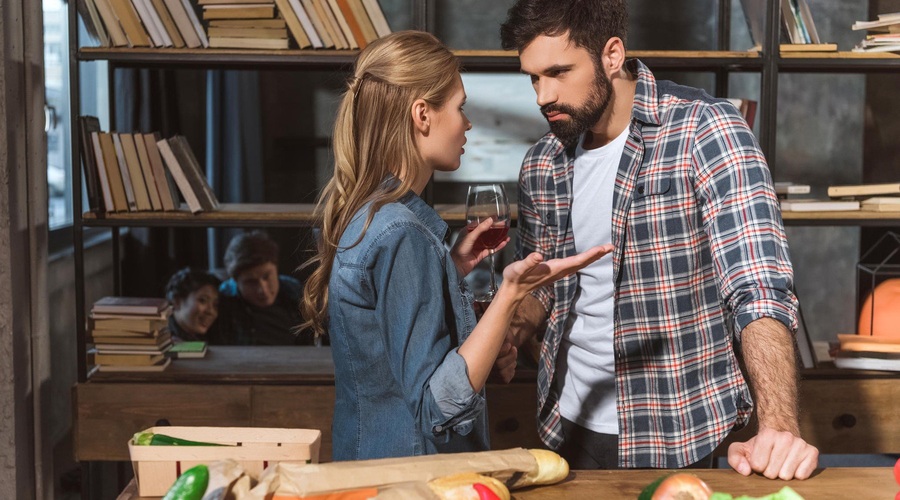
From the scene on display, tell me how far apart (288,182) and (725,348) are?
2.94 metres

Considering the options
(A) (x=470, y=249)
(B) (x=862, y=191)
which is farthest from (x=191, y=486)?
(B) (x=862, y=191)

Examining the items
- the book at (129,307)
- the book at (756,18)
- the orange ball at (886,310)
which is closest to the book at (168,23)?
the book at (129,307)

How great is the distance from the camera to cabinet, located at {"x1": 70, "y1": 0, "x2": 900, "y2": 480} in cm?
258

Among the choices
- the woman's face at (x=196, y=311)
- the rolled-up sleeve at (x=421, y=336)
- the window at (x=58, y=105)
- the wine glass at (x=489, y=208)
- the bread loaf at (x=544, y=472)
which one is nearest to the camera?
the bread loaf at (x=544, y=472)

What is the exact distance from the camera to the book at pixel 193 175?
8.77 feet

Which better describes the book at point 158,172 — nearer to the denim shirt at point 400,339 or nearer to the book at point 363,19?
the book at point 363,19

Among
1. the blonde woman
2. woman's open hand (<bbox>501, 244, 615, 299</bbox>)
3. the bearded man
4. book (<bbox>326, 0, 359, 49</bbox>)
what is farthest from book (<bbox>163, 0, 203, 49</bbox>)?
woman's open hand (<bbox>501, 244, 615, 299</bbox>)

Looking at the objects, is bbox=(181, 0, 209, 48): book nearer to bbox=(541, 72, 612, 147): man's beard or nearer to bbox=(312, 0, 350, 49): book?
bbox=(312, 0, 350, 49): book

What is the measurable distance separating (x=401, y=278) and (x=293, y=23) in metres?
1.44

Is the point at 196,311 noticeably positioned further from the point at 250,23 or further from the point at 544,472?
the point at 544,472

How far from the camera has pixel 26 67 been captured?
258 cm

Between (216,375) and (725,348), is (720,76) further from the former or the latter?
(216,375)

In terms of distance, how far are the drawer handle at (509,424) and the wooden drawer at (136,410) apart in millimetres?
717

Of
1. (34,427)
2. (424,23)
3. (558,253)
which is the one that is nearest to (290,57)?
(424,23)
